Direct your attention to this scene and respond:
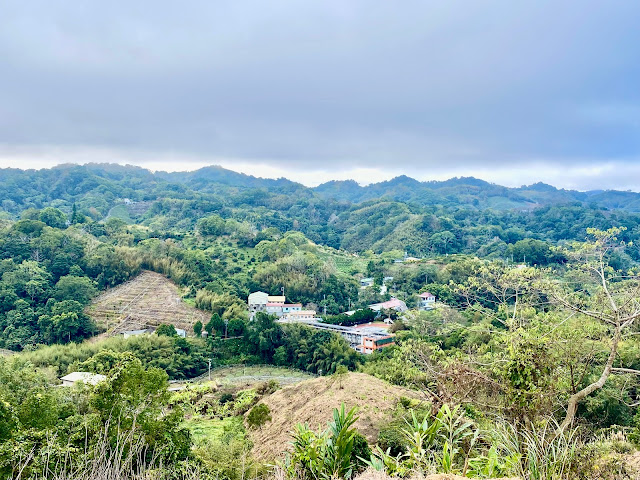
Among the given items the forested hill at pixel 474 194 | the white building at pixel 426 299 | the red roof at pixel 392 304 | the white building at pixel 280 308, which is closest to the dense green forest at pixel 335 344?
the white building at pixel 426 299

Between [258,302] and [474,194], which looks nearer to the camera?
[258,302]

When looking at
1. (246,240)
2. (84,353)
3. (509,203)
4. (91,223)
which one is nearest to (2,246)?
(91,223)

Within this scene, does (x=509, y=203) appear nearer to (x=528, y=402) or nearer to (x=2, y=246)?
(x=2, y=246)

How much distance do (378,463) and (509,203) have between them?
139 metres

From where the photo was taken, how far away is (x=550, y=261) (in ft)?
143

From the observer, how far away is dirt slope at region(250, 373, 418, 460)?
9891mm

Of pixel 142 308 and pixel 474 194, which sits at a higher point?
pixel 474 194

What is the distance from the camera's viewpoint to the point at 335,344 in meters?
23.0

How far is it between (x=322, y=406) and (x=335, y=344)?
Answer: 475 inches

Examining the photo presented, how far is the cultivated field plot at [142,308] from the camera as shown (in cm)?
2672

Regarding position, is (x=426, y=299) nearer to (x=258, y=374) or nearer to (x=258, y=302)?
(x=258, y=302)

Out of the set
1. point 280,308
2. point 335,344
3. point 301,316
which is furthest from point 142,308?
point 335,344

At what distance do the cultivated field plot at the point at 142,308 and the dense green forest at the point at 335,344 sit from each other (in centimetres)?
86

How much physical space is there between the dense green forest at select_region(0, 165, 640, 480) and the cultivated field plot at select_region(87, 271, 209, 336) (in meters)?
0.86
